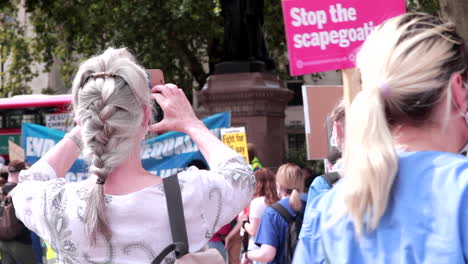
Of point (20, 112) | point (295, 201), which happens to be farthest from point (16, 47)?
point (295, 201)

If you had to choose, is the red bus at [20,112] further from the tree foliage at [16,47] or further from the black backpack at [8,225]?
the black backpack at [8,225]

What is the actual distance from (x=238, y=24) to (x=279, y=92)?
181 centimetres

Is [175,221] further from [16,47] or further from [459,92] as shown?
[16,47]

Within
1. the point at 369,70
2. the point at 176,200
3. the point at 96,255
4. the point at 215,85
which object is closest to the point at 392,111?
the point at 369,70

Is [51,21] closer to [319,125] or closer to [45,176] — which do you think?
[319,125]

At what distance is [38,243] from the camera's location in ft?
21.3

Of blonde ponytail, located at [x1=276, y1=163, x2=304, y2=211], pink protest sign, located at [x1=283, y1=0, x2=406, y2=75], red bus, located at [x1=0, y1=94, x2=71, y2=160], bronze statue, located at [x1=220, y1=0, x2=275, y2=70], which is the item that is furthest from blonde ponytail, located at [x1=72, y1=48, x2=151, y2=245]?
red bus, located at [x1=0, y1=94, x2=71, y2=160]

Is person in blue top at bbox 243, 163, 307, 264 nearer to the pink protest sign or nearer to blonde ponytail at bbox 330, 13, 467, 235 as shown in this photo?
the pink protest sign

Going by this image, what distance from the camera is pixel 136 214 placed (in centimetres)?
210

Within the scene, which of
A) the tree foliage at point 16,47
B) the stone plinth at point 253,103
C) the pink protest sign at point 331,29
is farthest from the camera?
the tree foliage at point 16,47

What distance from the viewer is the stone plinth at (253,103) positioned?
1171cm

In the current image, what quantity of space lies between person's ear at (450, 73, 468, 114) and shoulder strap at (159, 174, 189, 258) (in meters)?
0.85

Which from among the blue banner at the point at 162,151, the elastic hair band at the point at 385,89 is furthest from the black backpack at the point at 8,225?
the elastic hair band at the point at 385,89

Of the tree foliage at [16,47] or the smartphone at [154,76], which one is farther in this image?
the tree foliage at [16,47]
